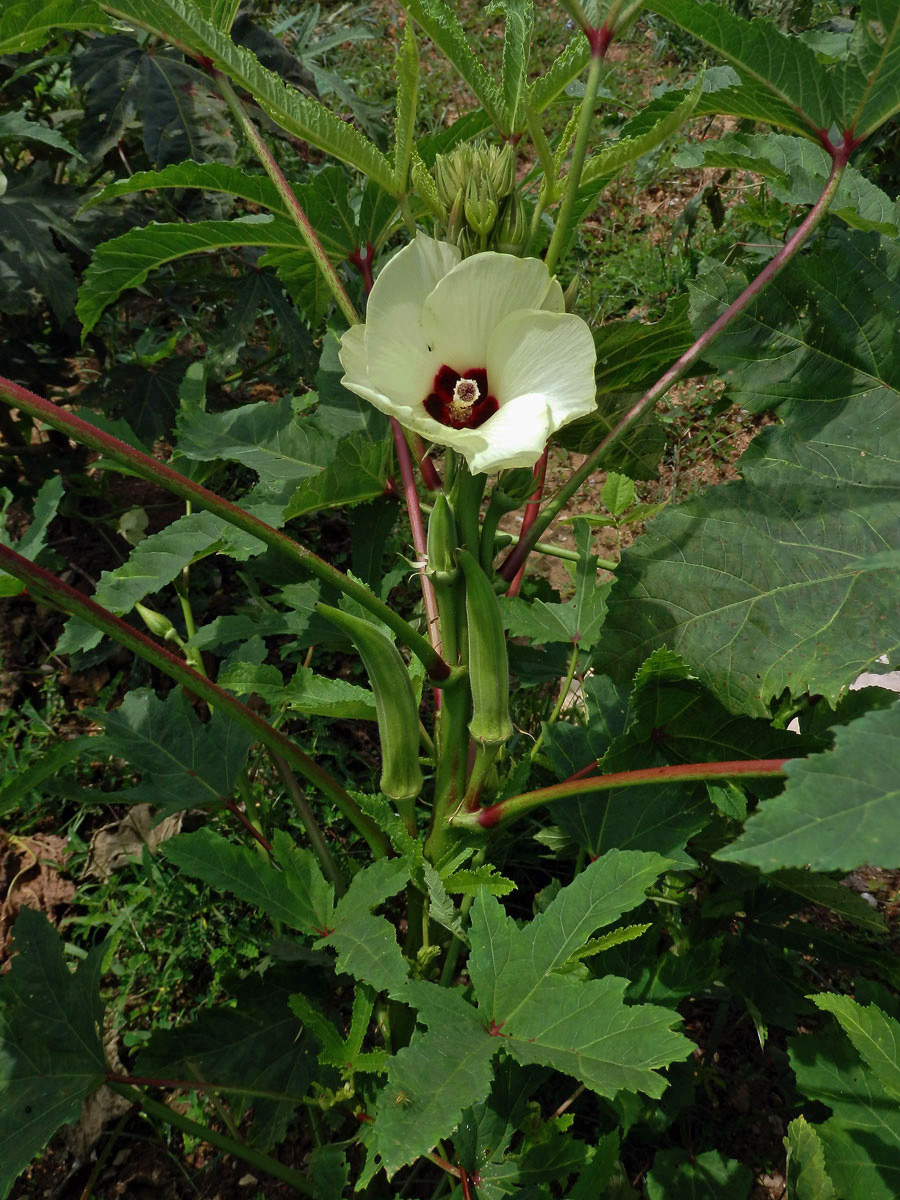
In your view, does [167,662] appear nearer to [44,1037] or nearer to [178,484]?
[178,484]

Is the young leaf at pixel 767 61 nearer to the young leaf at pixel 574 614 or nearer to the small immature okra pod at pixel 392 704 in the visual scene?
the young leaf at pixel 574 614

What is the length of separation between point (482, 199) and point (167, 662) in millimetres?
590

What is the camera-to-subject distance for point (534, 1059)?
36.3 inches

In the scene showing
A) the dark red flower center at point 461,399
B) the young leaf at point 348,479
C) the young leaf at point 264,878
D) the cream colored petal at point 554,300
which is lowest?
the young leaf at point 264,878

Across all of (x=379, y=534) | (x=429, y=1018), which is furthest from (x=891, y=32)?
(x=429, y=1018)

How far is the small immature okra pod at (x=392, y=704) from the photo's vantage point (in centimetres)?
106

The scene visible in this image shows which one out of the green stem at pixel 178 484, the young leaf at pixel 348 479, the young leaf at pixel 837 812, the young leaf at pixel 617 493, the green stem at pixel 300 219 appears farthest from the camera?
the young leaf at pixel 617 493

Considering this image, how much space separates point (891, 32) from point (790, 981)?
4.14 ft

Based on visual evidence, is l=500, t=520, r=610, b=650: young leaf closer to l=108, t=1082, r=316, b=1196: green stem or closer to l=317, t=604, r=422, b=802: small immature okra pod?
l=317, t=604, r=422, b=802: small immature okra pod

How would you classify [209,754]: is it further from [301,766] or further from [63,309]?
[63,309]

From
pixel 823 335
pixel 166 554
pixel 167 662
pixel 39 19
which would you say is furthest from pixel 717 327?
pixel 39 19

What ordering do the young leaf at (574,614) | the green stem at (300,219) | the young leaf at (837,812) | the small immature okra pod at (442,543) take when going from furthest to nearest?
the young leaf at (574,614) < the green stem at (300,219) < the small immature okra pod at (442,543) < the young leaf at (837,812)

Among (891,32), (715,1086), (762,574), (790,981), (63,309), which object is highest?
(891,32)

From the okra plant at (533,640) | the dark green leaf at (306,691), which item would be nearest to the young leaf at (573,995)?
the okra plant at (533,640)
